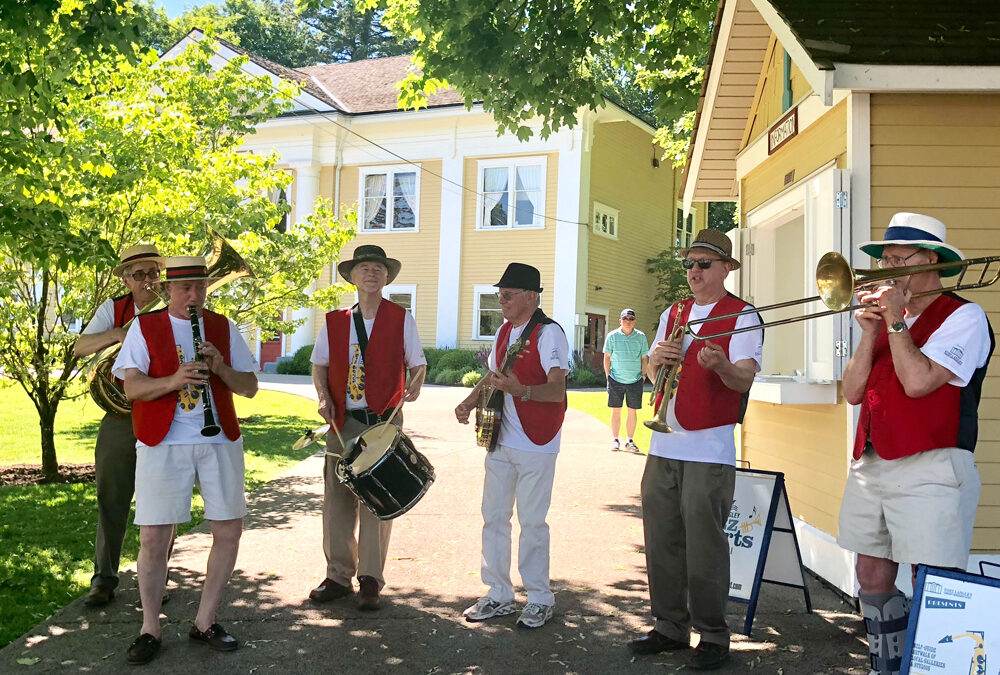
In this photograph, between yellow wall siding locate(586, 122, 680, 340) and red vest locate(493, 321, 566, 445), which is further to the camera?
yellow wall siding locate(586, 122, 680, 340)

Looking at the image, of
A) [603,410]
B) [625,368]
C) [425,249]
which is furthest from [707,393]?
[425,249]

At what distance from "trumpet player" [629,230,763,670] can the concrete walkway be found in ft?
0.76

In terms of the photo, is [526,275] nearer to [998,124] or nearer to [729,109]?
Result: [998,124]

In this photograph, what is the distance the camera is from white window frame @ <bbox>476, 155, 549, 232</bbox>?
26.8 m

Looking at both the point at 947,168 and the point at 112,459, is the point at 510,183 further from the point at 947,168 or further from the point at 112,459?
the point at 112,459

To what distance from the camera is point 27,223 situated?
22.1 ft

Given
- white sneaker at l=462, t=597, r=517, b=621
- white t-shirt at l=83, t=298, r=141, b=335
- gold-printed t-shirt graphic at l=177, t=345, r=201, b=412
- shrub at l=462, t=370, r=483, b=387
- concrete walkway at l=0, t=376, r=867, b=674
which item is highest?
white t-shirt at l=83, t=298, r=141, b=335

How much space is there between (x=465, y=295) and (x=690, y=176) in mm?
18583

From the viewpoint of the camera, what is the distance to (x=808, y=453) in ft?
22.8

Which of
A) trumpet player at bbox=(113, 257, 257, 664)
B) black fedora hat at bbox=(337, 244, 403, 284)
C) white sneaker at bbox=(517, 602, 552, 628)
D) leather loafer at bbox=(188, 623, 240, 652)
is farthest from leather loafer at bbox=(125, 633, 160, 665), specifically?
black fedora hat at bbox=(337, 244, 403, 284)

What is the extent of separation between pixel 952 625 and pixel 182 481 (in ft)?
11.8

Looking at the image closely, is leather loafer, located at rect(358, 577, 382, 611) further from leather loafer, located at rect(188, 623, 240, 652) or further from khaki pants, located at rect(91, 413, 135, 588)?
khaki pants, located at rect(91, 413, 135, 588)

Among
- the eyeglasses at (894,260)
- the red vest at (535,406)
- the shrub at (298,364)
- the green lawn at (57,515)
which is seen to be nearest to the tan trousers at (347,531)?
the red vest at (535,406)

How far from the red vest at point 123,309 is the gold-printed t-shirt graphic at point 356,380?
1.40 m
